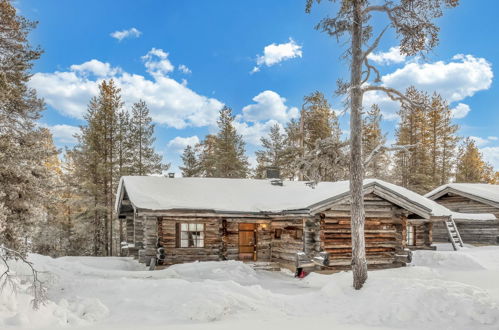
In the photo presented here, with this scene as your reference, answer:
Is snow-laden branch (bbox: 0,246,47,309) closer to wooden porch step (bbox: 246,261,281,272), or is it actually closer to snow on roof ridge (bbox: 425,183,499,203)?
wooden porch step (bbox: 246,261,281,272)

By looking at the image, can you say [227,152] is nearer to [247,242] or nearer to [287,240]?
[247,242]

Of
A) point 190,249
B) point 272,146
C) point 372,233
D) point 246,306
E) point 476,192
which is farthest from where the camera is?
point 272,146

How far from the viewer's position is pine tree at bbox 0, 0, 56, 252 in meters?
11.6

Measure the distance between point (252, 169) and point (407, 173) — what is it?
15.1 meters

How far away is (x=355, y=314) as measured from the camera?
8.04m

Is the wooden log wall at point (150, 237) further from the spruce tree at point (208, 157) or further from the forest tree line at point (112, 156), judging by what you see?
the spruce tree at point (208, 157)

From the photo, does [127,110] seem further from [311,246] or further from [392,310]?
[392,310]

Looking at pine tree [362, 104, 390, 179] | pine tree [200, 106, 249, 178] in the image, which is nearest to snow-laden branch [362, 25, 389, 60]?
pine tree [362, 104, 390, 179]

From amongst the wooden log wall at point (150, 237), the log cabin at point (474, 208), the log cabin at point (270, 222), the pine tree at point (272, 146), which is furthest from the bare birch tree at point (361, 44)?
the pine tree at point (272, 146)

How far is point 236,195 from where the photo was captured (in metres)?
18.6

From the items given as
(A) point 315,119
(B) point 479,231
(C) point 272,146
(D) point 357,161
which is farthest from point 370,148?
(D) point 357,161

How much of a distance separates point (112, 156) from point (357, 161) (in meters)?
21.5

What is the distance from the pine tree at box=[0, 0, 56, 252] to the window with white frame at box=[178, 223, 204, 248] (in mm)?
5883

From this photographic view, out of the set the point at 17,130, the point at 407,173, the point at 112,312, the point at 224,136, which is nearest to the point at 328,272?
the point at 112,312
